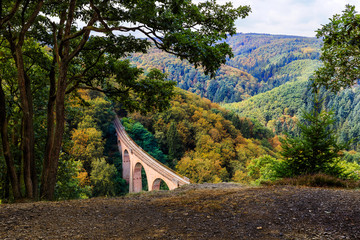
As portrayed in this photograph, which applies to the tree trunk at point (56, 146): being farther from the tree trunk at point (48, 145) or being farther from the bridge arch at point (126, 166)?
the bridge arch at point (126, 166)

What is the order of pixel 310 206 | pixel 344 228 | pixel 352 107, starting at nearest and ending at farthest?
pixel 344 228 → pixel 310 206 → pixel 352 107

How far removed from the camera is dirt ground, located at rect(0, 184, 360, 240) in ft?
9.45

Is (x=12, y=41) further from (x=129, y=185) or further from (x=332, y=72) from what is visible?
(x=129, y=185)

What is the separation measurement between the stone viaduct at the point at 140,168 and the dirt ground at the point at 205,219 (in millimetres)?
17977

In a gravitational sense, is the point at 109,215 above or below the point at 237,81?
below

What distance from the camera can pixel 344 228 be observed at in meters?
2.87

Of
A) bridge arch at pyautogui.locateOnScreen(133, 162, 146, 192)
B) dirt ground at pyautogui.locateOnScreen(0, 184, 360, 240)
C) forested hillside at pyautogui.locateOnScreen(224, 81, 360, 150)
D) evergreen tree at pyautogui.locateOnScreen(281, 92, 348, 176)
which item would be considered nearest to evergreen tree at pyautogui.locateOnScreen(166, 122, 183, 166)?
bridge arch at pyautogui.locateOnScreen(133, 162, 146, 192)

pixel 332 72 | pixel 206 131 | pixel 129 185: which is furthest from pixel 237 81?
pixel 332 72

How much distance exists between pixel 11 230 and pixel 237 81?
184662 millimetres

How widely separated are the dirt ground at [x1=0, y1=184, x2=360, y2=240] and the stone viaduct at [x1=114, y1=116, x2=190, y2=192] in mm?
17977

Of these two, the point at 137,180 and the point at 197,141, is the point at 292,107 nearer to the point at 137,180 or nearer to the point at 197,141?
the point at 197,141

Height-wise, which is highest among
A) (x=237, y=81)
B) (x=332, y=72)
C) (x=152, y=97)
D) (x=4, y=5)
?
(x=237, y=81)

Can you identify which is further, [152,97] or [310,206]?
[152,97]

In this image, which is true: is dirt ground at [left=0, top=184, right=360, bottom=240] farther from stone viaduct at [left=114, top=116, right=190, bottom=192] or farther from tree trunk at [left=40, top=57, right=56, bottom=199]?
stone viaduct at [left=114, top=116, right=190, bottom=192]
